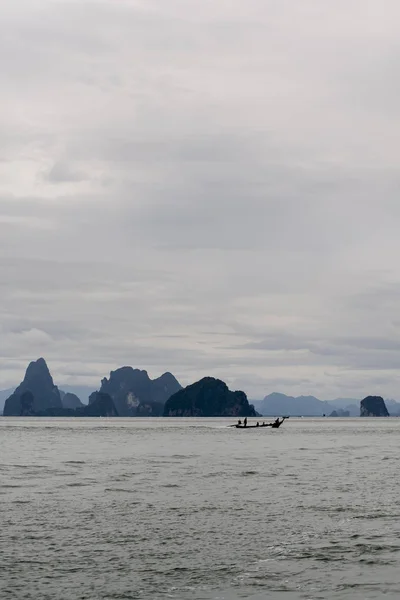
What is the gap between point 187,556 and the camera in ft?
113

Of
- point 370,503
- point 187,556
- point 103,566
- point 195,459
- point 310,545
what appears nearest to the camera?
point 103,566

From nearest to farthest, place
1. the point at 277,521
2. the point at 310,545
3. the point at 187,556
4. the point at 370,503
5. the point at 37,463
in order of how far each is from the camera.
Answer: the point at 187,556 → the point at 310,545 → the point at 277,521 → the point at 370,503 → the point at 37,463

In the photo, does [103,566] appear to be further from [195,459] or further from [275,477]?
[195,459]

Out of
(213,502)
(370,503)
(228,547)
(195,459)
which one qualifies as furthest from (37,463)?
(228,547)

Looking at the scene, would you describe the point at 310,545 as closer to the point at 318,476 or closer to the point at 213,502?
the point at 213,502

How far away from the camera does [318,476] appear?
71.8 meters

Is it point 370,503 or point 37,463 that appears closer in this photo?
point 370,503

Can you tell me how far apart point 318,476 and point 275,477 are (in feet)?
13.6

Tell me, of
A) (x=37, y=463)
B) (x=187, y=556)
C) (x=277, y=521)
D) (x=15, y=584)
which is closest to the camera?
(x=15, y=584)

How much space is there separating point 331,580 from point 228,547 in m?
7.74

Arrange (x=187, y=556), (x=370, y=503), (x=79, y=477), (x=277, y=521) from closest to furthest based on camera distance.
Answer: (x=187, y=556), (x=277, y=521), (x=370, y=503), (x=79, y=477)

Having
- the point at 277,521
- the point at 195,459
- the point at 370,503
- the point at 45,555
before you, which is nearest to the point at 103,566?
the point at 45,555

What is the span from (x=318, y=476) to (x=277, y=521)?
2880cm

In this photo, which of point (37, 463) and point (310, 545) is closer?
point (310, 545)
